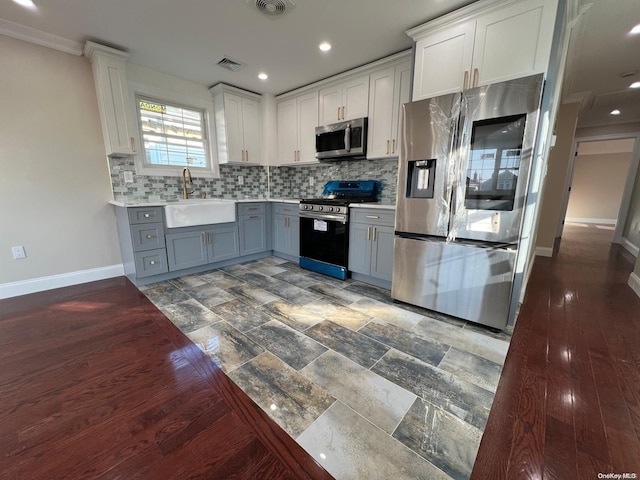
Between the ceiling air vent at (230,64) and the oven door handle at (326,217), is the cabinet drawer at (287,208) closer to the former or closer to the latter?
the oven door handle at (326,217)

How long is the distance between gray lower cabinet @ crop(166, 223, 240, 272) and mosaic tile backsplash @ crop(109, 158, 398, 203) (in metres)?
0.72

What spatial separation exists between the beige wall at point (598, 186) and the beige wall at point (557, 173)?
21.1 ft

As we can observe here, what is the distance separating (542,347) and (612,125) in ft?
21.5

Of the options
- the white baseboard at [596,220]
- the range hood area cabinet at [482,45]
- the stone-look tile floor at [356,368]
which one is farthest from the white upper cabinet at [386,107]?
the white baseboard at [596,220]

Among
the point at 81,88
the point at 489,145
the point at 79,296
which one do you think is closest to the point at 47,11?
the point at 81,88

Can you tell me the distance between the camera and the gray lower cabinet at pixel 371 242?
2.82m

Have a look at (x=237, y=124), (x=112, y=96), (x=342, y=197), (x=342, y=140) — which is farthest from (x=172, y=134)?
(x=342, y=197)

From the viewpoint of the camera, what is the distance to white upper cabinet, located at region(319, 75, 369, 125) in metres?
3.17

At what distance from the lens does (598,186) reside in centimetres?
890

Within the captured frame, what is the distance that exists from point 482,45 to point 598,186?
10.8 m

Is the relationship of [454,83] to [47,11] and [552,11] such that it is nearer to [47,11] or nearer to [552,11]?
[552,11]

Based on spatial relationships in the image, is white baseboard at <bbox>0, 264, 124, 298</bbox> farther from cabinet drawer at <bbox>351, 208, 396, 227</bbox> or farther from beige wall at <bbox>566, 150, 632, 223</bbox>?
beige wall at <bbox>566, 150, 632, 223</bbox>

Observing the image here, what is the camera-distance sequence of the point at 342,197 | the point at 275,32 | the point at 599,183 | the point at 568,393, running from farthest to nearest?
the point at 599,183 → the point at 342,197 → the point at 275,32 → the point at 568,393

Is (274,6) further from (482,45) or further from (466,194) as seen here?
(466,194)
